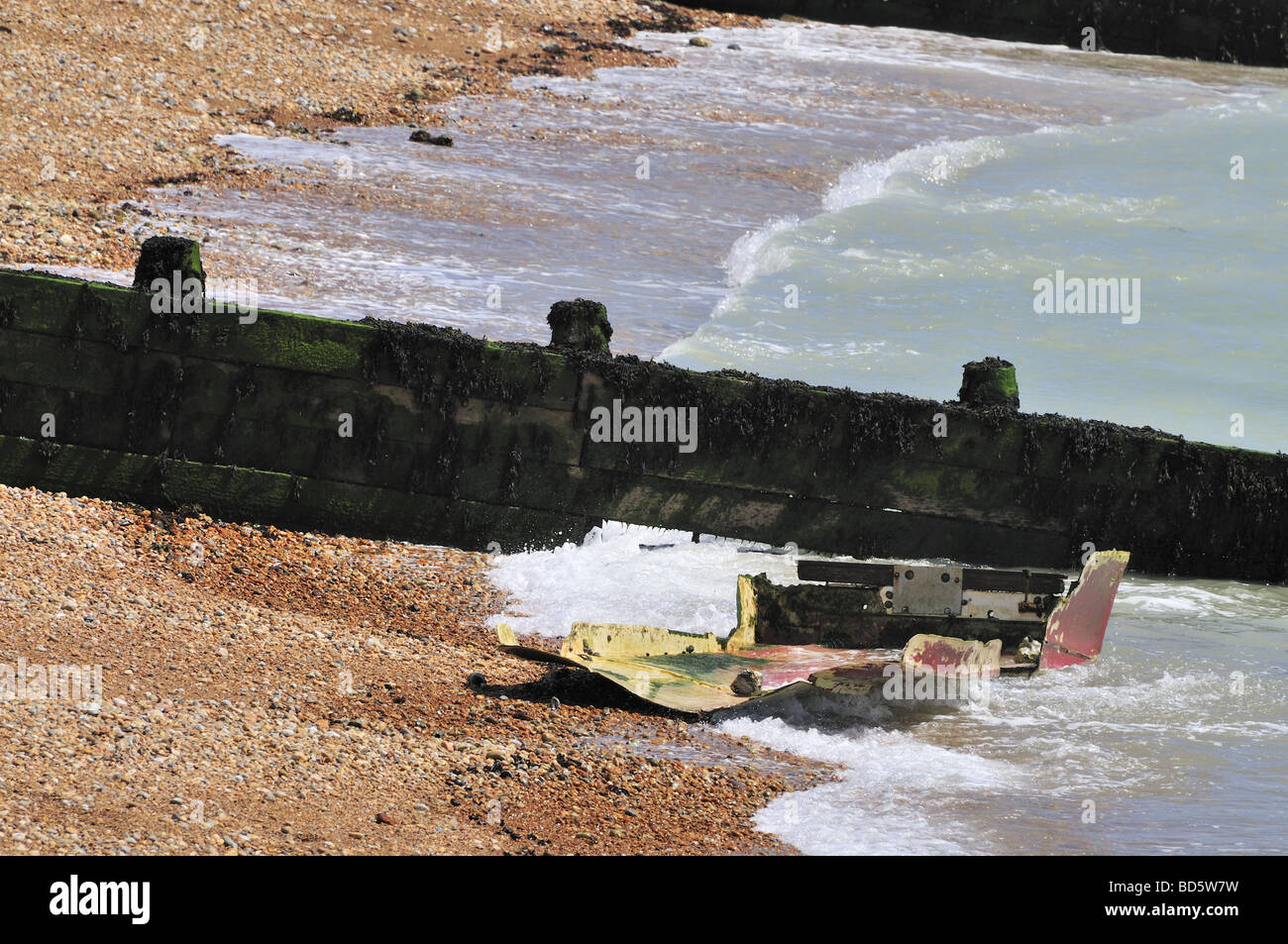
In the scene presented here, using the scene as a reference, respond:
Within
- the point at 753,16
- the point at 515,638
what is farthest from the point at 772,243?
the point at 753,16

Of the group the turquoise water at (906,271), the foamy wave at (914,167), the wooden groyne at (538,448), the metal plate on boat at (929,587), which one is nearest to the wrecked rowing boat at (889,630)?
the metal plate on boat at (929,587)

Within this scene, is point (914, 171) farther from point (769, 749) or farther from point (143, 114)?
point (769, 749)

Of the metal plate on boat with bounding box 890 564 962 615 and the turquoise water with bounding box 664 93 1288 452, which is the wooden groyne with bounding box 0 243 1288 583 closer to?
the metal plate on boat with bounding box 890 564 962 615

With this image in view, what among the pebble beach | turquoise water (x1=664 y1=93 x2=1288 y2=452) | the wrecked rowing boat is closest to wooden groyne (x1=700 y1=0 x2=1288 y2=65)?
turquoise water (x1=664 y1=93 x2=1288 y2=452)

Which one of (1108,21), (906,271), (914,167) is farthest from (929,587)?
(1108,21)

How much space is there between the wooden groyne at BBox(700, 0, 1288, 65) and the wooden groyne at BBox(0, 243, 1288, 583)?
3807 cm

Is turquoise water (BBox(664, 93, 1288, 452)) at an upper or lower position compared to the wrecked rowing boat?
upper

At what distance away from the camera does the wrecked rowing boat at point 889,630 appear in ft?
41.0

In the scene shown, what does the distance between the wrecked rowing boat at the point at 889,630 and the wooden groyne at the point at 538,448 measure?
193cm

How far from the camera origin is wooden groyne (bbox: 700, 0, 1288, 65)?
167 ft

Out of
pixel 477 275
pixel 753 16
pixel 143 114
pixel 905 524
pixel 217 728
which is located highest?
pixel 753 16

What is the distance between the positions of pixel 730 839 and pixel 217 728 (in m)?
3.34

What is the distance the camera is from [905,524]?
15.2m

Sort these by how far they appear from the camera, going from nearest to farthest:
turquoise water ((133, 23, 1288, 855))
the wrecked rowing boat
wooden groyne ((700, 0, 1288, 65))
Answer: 1. turquoise water ((133, 23, 1288, 855))
2. the wrecked rowing boat
3. wooden groyne ((700, 0, 1288, 65))
